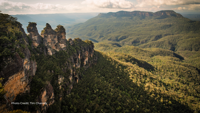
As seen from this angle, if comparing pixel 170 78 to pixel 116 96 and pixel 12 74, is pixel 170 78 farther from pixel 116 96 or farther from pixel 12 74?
pixel 12 74

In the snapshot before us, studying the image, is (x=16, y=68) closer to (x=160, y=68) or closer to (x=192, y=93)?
(x=192, y=93)

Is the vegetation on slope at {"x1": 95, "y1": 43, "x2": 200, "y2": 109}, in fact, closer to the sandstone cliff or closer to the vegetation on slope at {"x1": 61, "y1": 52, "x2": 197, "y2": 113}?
the vegetation on slope at {"x1": 61, "y1": 52, "x2": 197, "y2": 113}

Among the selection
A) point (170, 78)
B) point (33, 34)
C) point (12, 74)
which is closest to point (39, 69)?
point (12, 74)

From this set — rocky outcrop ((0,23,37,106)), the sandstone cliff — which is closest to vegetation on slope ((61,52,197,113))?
rocky outcrop ((0,23,37,106))

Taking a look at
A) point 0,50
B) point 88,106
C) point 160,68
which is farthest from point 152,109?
point 160,68

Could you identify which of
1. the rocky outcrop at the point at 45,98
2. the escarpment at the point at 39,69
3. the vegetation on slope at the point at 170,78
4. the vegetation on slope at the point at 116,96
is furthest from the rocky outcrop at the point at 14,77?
the vegetation on slope at the point at 170,78

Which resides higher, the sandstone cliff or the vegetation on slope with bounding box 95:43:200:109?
the sandstone cliff

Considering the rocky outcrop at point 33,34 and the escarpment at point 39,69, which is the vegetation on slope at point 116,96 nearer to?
the escarpment at point 39,69

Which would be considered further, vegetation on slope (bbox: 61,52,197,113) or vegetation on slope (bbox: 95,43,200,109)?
vegetation on slope (bbox: 95,43,200,109)
